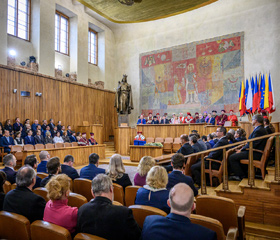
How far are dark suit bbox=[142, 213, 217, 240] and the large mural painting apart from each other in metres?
11.2

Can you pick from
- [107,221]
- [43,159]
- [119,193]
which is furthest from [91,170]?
[107,221]

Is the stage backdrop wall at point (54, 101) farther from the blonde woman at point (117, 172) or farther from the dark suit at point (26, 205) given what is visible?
the dark suit at point (26, 205)

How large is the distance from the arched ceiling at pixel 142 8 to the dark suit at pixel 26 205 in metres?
7.12

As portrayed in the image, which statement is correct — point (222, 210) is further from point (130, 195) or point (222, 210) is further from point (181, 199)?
point (130, 195)

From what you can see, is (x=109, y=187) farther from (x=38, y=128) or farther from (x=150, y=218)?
(x=38, y=128)

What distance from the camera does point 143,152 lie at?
8266 millimetres

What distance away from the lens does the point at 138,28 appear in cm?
1552

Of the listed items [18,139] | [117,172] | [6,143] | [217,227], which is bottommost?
[217,227]

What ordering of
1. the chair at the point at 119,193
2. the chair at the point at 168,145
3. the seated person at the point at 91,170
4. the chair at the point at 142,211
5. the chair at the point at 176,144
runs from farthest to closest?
the chair at the point at 168,145
the chair at the point at 176,144
the seated person at the point at 91,170
the chair at the point at 119,193
the chair at the point at 142,211

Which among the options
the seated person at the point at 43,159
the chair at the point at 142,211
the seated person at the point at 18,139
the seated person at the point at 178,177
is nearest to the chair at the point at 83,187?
the seated person at the point at 178,177

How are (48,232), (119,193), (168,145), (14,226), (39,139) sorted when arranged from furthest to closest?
(168,145) → (39,139) → (119,193) → (14,226) → (48,232)

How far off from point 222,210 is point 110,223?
1.11 m

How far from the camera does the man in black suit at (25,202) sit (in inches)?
83.3

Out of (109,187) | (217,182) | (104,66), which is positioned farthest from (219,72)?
(109,187)
